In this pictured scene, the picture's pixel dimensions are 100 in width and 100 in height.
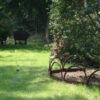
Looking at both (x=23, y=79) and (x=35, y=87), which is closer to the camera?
(x=35, y=87)

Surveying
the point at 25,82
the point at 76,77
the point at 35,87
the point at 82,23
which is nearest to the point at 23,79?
the point at 25,82

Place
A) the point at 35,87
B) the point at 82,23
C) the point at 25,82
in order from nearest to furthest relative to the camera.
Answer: the point at 35,87 → the point at 82,23 → the point at 25,82

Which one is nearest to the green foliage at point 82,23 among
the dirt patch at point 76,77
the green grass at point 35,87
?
the dirt patch at point 76,77

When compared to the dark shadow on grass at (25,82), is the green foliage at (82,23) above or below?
above

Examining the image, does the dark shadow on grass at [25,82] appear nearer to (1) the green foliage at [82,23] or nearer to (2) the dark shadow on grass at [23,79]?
(2) the dark shadow on grass at [23,79]

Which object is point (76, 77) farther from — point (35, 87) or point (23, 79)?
point (35, 87)

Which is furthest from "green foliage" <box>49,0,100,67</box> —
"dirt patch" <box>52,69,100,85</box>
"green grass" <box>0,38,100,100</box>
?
"green grass" <box>0,38,100,100</box>

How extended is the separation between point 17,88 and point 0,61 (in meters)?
6.67

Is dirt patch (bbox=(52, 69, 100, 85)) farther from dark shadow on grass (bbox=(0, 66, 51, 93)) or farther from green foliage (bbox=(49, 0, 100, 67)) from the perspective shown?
green foliage (bbox=(49, 0, 100, 67))

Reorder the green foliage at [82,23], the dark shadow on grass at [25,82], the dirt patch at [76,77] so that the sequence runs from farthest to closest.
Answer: the dirt patch at [76,77] < the green foliage at [82,23] < the dark shadow on grass at [25,82]

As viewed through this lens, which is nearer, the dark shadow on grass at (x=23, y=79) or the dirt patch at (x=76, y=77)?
the dark shadow on grass at (x=23, y=79)

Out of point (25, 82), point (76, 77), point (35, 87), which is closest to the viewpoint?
point (35, 87)

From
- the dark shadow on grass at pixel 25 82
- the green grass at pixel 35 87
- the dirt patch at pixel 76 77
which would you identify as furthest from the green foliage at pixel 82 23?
the dark shadow on grass at pixel 25 82

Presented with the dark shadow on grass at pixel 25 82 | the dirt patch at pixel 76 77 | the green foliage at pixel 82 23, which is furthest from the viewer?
the dirt patch at pixel 76 77
